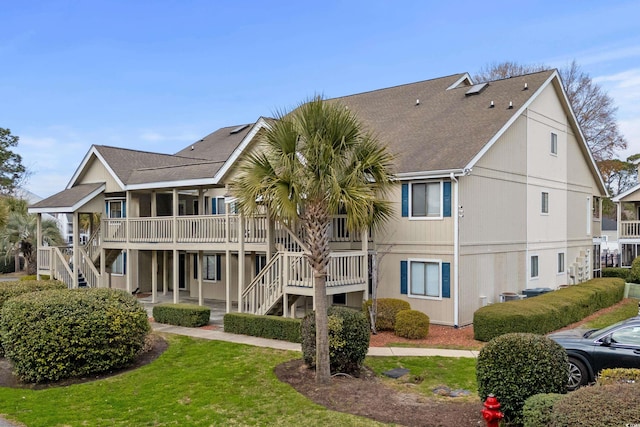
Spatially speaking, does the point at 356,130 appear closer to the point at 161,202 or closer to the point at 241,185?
the point at 241,185

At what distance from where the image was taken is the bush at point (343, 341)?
1142 centimetres

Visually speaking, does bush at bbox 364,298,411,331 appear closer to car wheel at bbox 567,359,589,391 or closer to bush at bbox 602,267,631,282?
car wheel at bbox 567,359,589,391

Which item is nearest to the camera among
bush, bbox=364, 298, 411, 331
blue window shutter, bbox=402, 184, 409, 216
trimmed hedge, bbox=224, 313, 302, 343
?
trimmed hedge, bbox=224, 313, 302, 343

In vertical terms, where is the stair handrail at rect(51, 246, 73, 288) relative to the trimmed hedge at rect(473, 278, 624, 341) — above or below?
above

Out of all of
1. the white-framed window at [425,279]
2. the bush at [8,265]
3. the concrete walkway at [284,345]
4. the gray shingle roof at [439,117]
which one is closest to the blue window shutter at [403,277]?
the white-framed window at [425,279]

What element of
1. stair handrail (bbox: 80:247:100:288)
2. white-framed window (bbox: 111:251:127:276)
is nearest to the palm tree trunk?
stair handrail (bbox: 80:247:100:288)

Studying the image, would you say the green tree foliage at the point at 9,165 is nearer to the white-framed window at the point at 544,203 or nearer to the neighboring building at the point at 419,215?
the neighboring building at the point at 419,215

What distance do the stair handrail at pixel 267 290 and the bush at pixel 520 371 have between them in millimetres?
9336

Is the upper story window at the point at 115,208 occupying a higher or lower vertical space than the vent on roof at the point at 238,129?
lower

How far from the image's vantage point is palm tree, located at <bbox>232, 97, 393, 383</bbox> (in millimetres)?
10820

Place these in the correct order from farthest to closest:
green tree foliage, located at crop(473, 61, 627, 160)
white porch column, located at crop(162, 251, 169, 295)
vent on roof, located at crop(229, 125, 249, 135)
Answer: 1. green tree foliage, located at crop(473, 61, 627, 160)
2. vent on roof, located at crop(229, 125, 249, 135)
3. white porch column, located at crop(162, 251, 169, 295)

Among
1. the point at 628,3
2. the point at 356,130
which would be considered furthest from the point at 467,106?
the point at 356,130

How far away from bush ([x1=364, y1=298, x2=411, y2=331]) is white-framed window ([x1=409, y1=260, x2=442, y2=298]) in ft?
4.59

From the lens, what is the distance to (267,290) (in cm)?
1727
